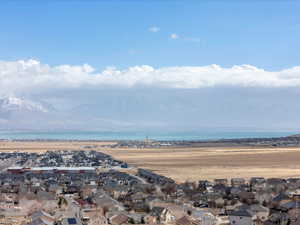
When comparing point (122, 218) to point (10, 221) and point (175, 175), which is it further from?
point (175, 175)

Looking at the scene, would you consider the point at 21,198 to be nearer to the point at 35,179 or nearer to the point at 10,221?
the point at 10,221

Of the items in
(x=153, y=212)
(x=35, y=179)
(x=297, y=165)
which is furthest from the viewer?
(x=297, y=165)

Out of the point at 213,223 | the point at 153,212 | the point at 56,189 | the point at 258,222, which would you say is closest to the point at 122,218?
the point at 153,212

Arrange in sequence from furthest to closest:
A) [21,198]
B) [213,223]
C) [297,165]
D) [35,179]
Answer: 1. [297,165]
2. [35,179]
3. [21,198]
4. [213,223]

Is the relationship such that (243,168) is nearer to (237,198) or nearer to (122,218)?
(237,198)

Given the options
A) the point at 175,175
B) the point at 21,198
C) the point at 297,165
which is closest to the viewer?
the point at 21,198

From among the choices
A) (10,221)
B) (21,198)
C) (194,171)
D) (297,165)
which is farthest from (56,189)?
(297,165)

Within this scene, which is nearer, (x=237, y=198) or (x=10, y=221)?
(x=10, y=221)

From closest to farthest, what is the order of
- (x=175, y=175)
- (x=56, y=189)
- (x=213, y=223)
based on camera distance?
(x=213, y=223) → (x=56, y=189) → (x=175, y=175)

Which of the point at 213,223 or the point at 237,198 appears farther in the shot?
the point at 237,198
